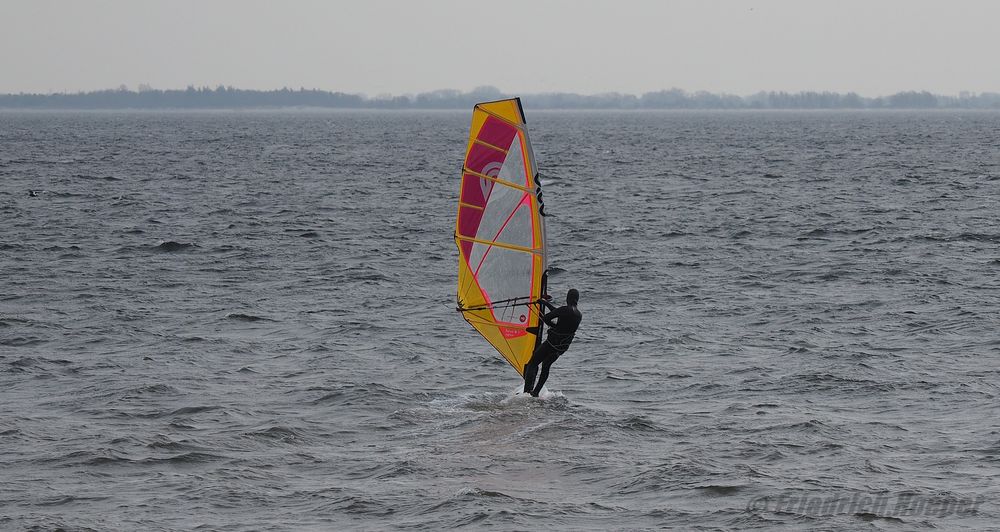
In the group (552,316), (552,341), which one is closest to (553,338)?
(552,341)

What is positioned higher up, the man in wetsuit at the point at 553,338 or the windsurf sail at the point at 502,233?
the windsurf sail at the point at 502,233

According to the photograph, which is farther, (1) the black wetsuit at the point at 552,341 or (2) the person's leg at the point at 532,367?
(2) the person's leg at the point at 532,367

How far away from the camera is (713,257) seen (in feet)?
110

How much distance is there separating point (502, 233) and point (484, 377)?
3569mm

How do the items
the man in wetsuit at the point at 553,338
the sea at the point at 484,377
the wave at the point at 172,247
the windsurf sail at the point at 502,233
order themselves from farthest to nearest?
the wave at the point at 172,247 < the man in wetsuit at the point at 553,338 < the windsurf sail at the point at 502,233 < the sea at the point at 484,377

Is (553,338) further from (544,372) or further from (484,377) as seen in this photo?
(484,377)

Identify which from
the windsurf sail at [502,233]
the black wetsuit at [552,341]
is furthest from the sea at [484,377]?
the windsurf sail at [502,233]

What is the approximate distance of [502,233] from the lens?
A: 675 inches

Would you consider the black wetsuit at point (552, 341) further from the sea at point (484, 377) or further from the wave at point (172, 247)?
the wave at point (172, 247)

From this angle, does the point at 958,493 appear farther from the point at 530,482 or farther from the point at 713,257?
the point at 713,257

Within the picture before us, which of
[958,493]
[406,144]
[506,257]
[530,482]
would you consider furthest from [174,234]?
[406,144]

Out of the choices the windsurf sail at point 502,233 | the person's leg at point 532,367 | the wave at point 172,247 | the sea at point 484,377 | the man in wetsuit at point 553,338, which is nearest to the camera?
the sea at point 484,377

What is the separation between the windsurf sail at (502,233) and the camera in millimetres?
16547

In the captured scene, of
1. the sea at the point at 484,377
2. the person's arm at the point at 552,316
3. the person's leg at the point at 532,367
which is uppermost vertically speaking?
the person's arm at the point at 552,316
